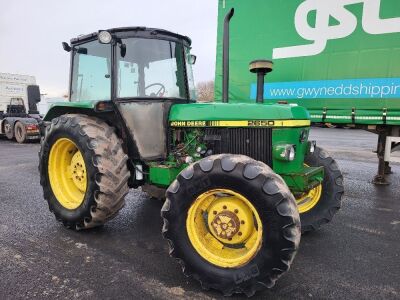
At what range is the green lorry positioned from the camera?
5867mm

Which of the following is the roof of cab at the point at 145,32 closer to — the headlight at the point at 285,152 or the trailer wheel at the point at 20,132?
the headlight at the point at 285,152

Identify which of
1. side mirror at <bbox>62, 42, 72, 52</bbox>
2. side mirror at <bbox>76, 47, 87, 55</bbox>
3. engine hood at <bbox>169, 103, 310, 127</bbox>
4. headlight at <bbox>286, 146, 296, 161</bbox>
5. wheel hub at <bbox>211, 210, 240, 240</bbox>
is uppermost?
side mirror at <bbox>62, 42, 72, 52</bbox>

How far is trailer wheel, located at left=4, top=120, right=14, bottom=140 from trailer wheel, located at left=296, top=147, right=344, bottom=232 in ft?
47.3

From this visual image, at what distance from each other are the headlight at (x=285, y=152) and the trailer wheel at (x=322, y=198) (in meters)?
1.00

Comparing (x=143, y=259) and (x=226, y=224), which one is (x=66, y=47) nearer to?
(x=143, y=259)

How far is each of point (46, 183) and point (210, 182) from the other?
2588 mm

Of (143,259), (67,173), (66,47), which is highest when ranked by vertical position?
(66,47)

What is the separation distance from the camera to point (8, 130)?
50.5 feet

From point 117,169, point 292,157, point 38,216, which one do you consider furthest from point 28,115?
point 292,157

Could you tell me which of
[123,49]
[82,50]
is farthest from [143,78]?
[82,50]

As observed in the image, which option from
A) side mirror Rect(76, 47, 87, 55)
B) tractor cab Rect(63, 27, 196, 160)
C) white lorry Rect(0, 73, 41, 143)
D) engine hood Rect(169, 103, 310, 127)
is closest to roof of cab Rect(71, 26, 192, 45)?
tractor cab Rect(63, 27, 196, 160)

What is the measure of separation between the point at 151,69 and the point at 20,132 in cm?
1266

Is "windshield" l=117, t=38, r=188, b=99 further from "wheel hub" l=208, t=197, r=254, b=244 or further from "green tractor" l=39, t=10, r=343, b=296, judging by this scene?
"wheel hub" l=208, t=197, r=254, b=244

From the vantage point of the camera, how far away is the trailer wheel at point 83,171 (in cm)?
378
